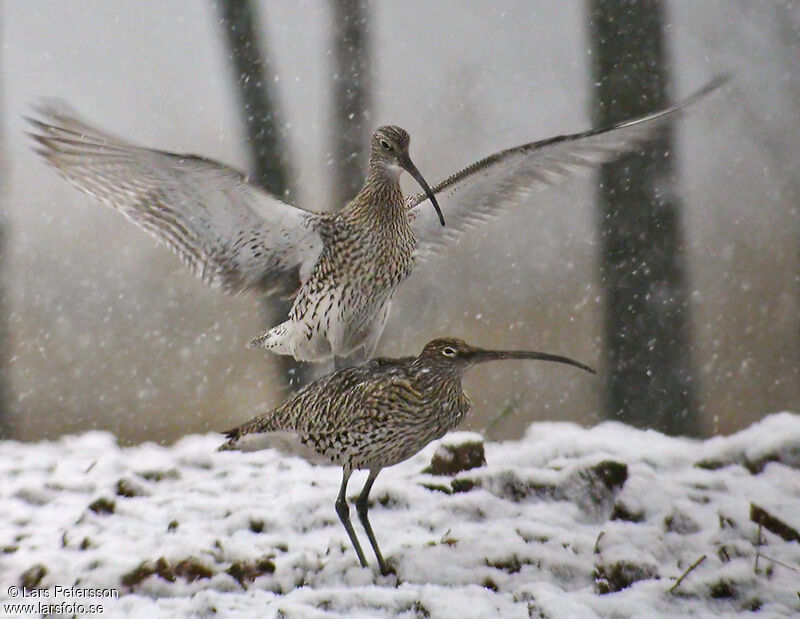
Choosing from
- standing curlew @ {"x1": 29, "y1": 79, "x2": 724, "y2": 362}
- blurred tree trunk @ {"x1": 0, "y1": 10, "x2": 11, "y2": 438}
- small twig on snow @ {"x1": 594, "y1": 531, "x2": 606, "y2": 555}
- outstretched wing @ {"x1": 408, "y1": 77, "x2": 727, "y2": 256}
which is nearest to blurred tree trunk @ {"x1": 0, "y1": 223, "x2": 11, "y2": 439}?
blurred tree trunk @ {"x1": 0, "y1": 10, "x2": 11, "y2": 438}

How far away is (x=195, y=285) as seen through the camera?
6277 millimetres

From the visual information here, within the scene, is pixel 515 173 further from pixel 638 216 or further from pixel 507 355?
pixel 638 216

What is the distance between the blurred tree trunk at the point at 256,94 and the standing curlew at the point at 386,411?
2268 millimetres

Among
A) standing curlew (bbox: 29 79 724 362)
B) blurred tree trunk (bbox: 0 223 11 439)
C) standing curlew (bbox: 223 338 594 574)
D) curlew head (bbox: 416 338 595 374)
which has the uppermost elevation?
standing curlew (bbox: 29 79 724 362)

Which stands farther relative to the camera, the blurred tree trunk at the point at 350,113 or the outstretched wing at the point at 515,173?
the blurred tree trunk at the point at 350,113

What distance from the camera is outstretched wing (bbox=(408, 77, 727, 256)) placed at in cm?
355

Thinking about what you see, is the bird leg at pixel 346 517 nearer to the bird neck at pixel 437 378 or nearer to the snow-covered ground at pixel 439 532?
the snow-covered ground at pixel 439 532

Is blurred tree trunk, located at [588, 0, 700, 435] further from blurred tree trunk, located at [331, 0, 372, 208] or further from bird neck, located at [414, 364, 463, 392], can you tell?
bird neck, located at [414, 364, 463, 392]

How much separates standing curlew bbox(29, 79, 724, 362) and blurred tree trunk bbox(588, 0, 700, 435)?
1.63m

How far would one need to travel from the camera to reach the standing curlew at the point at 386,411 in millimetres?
2975

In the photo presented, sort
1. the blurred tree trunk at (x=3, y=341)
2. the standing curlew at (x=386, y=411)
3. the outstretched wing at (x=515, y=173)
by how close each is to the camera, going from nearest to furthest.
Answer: the standing curlew at (x=386, y=411), the outstretched wing at (x=515, y=173), the blurred tree trunk at (x=3, y=341)

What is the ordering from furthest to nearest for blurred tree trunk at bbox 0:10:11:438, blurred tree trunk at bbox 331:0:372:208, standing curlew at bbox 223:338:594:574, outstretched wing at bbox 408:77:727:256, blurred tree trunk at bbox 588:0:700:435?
blurred tree trunk at bbox 0:10:11:438
blurred tree trunk at bbox 331:0:372:208
blurred tree trunk at bbox 588:0:700:435
outstretched wing at bbox 408:77:727:256
standing curlew at bbox 223:338:594:574

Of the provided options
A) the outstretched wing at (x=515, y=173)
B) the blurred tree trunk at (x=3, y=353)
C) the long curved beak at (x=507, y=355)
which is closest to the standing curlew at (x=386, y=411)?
the long curved beak at (x=507, y=355)

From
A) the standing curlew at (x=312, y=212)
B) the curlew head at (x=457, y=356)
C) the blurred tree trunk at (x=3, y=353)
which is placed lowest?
the blurred tree trunk at (x=3, y=353)
